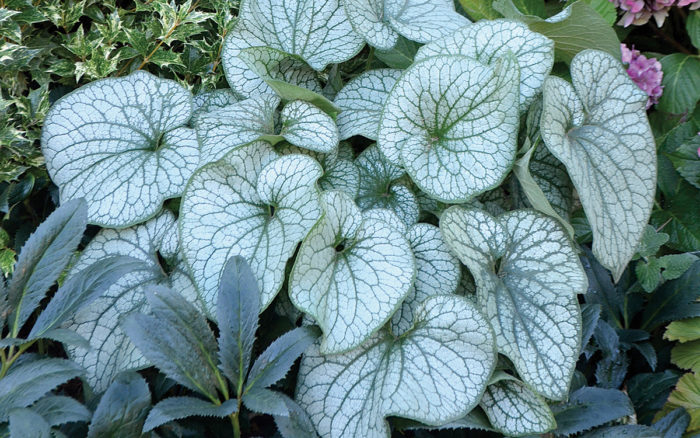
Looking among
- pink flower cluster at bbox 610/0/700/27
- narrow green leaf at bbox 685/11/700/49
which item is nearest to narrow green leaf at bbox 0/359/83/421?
pink flower cluster at bbox 610/0/700/27

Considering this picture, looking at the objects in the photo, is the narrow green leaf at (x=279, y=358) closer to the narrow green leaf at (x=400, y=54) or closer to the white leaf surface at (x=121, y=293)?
the white leaf surface at (x=121, y=293)

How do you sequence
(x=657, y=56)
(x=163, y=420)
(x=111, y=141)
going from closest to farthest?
(x=163, y=420)
(x=111, y=141)
(x=657, y=56)

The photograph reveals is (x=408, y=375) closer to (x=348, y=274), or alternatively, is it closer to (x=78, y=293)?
(x=348, y=274)

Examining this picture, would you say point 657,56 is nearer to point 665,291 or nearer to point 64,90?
point 665,291

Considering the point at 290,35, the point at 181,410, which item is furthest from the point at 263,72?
the point at 181,410

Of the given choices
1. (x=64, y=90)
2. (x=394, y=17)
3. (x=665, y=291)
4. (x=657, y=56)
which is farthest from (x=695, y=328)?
(x=64, y=90)

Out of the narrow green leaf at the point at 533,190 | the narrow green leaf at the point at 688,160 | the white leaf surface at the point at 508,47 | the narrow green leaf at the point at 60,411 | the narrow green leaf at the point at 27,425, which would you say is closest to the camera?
the narrow green leaf at the point at 27,425

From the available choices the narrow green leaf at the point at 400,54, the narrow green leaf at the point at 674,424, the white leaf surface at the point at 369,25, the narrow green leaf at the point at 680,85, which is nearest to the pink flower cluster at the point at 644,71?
the narrow green leaf at the point at 680,85
